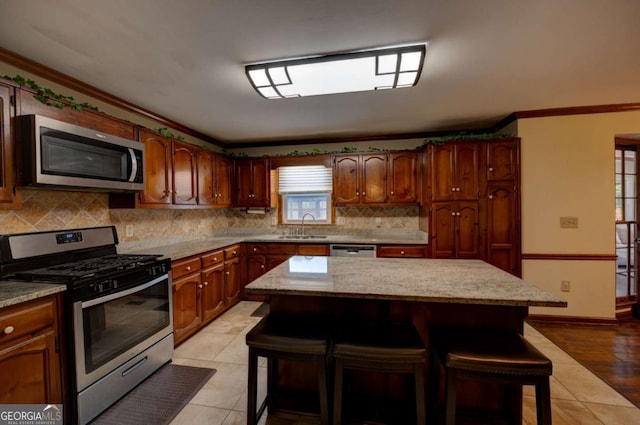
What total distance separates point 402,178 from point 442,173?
591 mm

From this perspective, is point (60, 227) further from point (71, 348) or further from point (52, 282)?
point (71, 348)

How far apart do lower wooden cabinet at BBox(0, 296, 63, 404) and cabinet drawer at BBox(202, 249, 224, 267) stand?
1543 millimetres

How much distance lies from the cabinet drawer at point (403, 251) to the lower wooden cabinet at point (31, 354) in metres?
3.10

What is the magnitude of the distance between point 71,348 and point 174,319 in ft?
3.32

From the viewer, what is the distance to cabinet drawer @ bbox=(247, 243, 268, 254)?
13.2 feet

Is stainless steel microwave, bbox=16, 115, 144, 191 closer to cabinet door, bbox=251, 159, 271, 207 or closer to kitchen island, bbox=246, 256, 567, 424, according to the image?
kitchen island, bbox=246, 256, 567, 424

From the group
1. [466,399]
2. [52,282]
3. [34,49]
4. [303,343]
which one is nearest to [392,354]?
[303,343]

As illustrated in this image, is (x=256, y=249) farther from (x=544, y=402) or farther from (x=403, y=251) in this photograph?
(x=544, y=402)

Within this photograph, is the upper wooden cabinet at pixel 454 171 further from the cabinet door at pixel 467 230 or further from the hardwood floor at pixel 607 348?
the hardwood floor at pixel 607 348

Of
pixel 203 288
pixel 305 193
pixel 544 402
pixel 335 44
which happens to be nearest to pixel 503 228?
pixel 544 402

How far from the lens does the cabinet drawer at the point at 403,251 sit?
359 centimetres

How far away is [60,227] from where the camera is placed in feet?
7.50

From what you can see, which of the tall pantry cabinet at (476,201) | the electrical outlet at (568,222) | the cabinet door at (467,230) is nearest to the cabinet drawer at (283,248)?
the tall pantry cabinet at (476,201)

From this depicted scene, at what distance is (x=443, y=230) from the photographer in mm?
3500
